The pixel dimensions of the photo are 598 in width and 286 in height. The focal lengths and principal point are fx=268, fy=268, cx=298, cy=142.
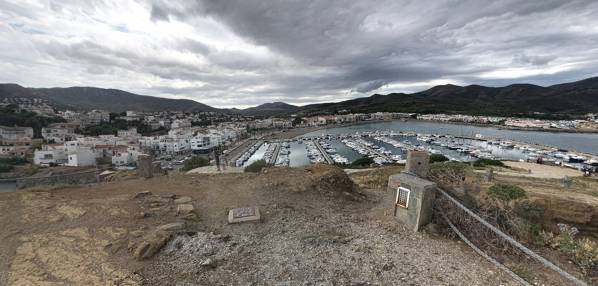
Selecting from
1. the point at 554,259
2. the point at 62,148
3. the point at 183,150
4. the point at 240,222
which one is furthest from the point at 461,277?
the point at 183,150

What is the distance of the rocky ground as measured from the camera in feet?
14.8

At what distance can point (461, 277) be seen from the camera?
4.64 meters

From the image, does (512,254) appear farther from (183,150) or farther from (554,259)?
(183,150)

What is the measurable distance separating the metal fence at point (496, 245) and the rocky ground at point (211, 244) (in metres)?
0.34

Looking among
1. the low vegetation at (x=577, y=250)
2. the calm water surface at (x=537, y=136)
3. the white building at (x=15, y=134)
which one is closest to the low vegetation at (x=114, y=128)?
the white building at (x=15, y=134)

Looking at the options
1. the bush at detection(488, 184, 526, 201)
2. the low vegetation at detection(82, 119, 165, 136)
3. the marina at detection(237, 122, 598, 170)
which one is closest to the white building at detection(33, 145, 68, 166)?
the marina at detection(237, 122, 598, 170)

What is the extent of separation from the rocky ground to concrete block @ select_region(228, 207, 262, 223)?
0.48 ft

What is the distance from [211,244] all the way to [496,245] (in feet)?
19.7

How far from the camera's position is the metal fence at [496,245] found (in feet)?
16.0

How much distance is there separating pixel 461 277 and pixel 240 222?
4660 mm

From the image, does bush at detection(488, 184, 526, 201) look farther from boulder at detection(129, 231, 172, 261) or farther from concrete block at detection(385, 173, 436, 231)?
boulder at detection(129, 231, 172, 261)

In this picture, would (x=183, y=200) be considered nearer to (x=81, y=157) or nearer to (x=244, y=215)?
(x=244, y=215)

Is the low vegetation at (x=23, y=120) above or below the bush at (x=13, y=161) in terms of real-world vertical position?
above

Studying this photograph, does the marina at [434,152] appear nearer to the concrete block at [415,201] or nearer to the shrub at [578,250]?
the shrub at [578,250]
